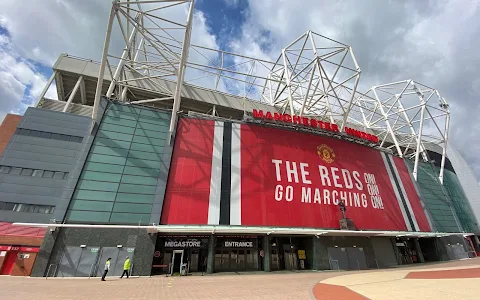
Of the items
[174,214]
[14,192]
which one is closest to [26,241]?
[14,192]

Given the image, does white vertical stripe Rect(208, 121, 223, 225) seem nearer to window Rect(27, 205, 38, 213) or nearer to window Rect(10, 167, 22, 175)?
window Rect(27, 205, 38, 213)

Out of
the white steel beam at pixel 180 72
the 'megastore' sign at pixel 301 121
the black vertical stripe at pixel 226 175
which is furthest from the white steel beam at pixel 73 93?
the 'megastore' sign at pixel 301 121

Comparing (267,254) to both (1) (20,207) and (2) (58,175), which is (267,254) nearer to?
(2) (58,175)

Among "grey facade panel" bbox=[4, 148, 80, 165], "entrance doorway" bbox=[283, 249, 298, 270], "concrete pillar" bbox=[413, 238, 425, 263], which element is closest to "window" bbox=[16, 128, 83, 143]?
"grey facade panel" bbox=[4, 148, 80, 165]

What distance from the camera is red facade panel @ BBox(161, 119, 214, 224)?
23375 millimetres

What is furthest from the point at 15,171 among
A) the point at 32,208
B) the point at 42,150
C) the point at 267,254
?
the point at 267,254

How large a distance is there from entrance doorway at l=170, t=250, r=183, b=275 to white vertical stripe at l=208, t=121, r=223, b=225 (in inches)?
175

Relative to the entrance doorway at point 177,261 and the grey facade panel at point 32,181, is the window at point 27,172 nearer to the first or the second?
the grey facade panel at point 32,181

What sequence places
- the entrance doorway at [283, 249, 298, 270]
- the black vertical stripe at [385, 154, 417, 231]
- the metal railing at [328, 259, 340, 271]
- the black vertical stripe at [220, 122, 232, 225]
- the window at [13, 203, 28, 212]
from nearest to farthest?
1. the window at [13, 203, 28, 212]
2. the black vertical stripe at [220, 122, 232, 225]
3. the metal railing at [328, 259, 340, 271]
4. the entrance doorway at [283, 249, 298, 270]
5. the black vertical stripe at [385, 154, 417, 231]

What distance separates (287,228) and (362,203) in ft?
45.1

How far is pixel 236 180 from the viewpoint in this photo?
87.6ft

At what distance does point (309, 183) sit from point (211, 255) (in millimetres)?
15599

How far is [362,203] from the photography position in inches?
1245

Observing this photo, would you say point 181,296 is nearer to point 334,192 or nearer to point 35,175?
point 35,175
